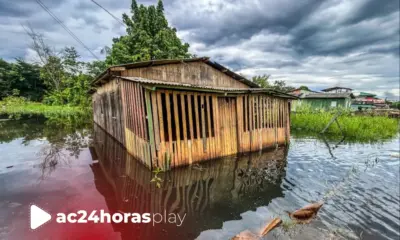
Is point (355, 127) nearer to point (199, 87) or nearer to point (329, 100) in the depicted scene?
point (199, 87)

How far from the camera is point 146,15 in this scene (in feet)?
69.4

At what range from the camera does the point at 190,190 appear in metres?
4.75

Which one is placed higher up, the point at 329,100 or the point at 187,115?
the point at 329,100

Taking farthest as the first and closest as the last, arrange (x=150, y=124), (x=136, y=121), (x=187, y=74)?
(x=187, y=74)
(x=136, y=121)
(x=150, y=124)

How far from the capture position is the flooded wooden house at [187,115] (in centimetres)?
560

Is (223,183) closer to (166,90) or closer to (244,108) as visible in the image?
(166,90)

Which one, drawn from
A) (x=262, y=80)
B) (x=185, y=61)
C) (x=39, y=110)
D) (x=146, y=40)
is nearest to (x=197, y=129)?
(x=185, y=61)

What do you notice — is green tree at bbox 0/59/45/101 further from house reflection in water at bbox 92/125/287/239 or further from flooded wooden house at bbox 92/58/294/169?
house reflection in water at bbox 92/125/287/239

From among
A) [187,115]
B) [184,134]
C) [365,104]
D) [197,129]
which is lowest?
[184,134]

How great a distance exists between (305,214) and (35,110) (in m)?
35.0

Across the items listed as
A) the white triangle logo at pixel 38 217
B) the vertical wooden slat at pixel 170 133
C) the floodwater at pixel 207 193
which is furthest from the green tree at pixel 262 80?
the white triangle logo at pixel 38 217

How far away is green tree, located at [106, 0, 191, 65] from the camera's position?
1934cm

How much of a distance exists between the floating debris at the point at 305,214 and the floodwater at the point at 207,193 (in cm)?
12

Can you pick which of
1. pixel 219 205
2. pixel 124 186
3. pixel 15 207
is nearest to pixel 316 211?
pixel 219 205
